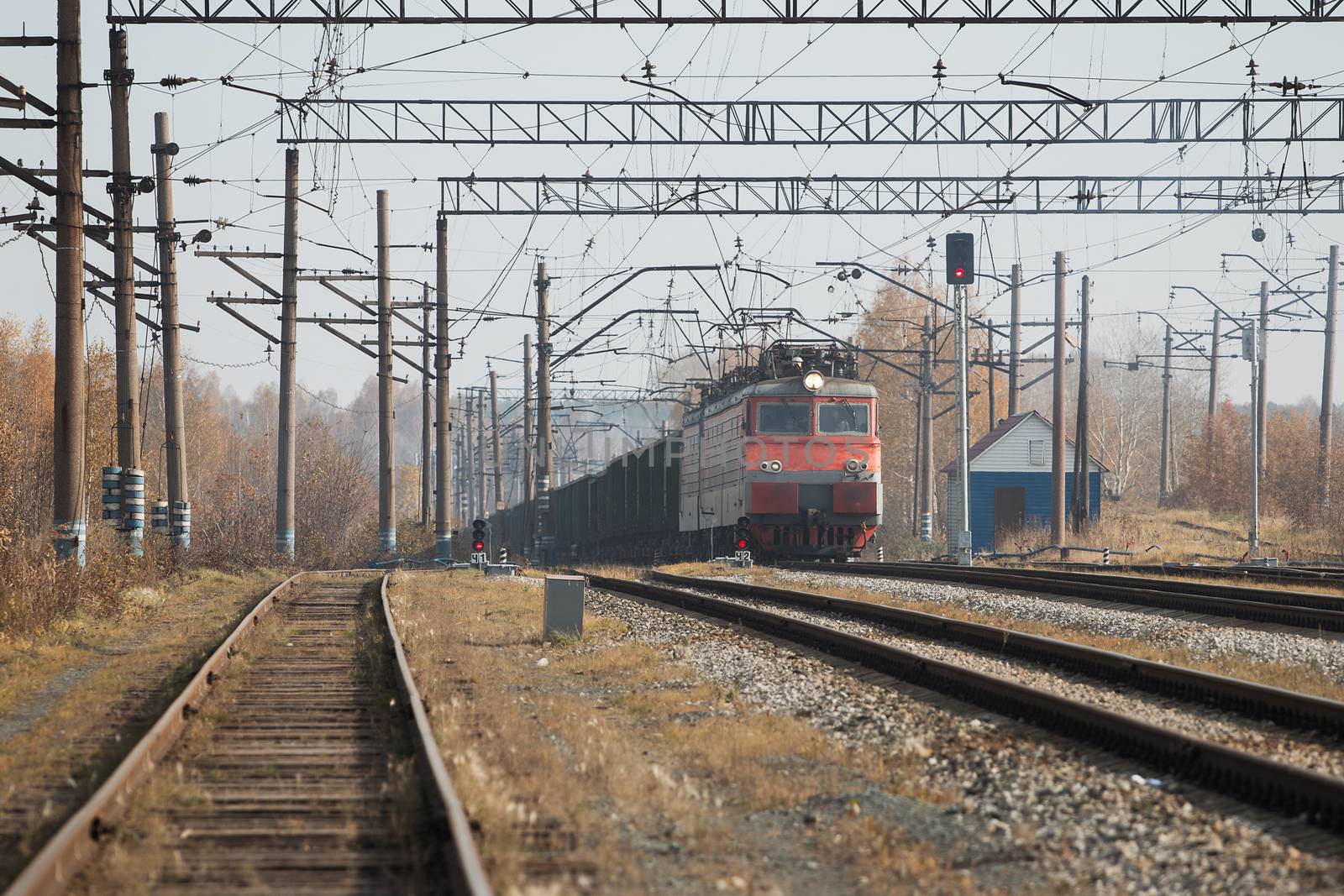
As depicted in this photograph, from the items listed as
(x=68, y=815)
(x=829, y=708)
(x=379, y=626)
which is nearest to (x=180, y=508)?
(x=379, y=626)

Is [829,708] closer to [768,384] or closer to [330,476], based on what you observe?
[768,384]

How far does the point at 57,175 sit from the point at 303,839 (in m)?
13.9

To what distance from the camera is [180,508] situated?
26.7 metres

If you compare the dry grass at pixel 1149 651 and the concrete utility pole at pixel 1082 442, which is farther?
the concrete utility pole at pixel 1082 442

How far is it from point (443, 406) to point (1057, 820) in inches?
1320

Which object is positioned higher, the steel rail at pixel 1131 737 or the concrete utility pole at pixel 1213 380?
the concrete utility pole at pixel 1213 380

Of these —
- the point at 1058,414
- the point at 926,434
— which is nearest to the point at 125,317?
the point at 1058,414

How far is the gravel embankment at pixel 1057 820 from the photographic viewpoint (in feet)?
17.1

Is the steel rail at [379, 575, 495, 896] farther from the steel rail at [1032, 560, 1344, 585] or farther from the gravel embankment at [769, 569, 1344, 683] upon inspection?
the steel rail at [1032, 560, 1344, 585]

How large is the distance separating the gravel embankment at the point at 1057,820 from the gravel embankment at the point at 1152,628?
12.3 feet

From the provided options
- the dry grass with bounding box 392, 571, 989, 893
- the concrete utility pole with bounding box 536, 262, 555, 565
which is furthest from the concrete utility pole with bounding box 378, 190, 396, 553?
the dry grass with bounding box 392, 571, 989, 893

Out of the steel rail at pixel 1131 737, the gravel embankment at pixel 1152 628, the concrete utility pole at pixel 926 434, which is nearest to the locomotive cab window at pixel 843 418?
the gravel embankment at pixel 1152 628

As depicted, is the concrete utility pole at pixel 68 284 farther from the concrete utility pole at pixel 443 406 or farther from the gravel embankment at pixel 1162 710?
the concrete utility pole at pixel 443 406

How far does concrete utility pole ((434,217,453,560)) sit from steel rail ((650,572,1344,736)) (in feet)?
73.0
